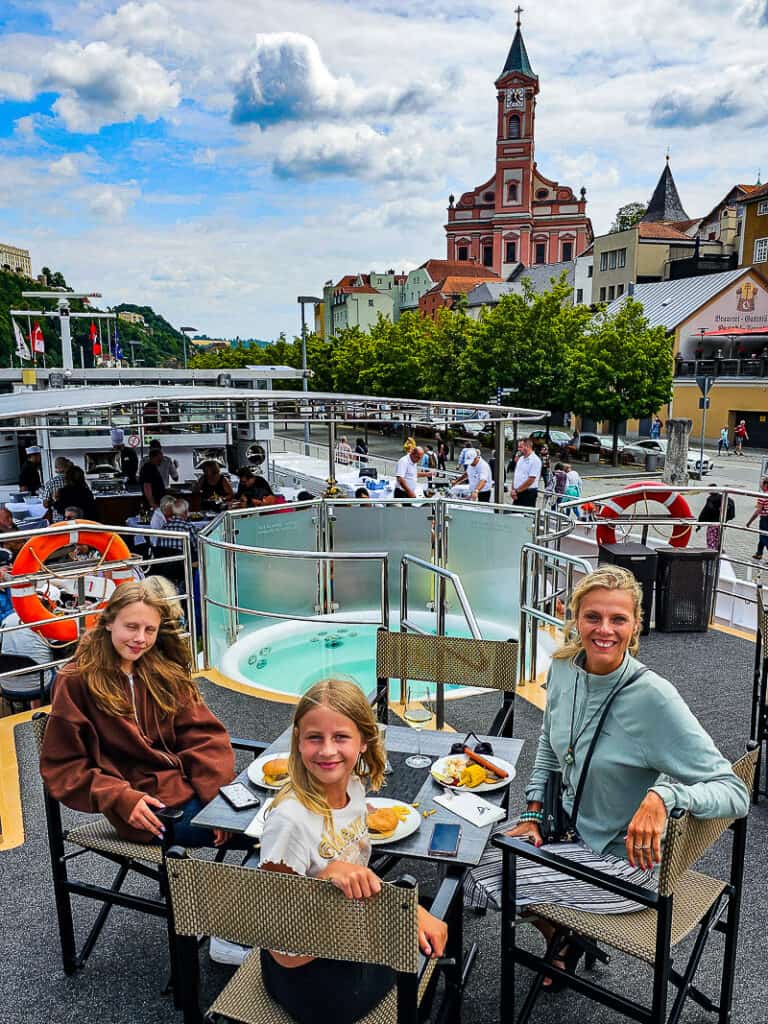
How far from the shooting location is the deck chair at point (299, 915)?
1.95m

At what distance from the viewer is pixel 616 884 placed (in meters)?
2.43

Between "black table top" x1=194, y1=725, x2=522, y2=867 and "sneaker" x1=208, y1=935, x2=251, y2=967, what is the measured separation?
2.02 ft

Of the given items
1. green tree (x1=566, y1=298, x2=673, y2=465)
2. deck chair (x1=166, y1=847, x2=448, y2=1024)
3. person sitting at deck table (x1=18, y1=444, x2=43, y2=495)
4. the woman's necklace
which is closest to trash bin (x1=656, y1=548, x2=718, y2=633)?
the woman's necklace

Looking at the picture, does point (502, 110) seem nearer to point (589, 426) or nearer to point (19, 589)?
point (589, 426)

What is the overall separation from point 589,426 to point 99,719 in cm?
5371

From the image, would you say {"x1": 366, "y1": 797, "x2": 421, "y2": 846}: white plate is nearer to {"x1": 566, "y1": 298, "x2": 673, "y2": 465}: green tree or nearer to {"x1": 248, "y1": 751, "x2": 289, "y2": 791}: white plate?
{"x1": 248, "y1": 751, "x2": 289, "y2": 791}: white plate

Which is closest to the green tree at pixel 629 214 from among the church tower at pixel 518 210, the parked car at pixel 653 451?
the church tower at pixel 518 210

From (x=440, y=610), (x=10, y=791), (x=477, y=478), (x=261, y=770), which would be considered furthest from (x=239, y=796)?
(x=477, y=478)

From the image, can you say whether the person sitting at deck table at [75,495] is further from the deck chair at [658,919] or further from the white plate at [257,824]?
the deck chair at [658,919]

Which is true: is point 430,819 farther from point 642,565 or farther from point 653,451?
point 653,451

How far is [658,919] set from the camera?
2.37 meters

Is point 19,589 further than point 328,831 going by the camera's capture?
Yes

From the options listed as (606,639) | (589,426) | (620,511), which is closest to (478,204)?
(589,426)

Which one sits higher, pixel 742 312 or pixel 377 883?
pixel 742 312
